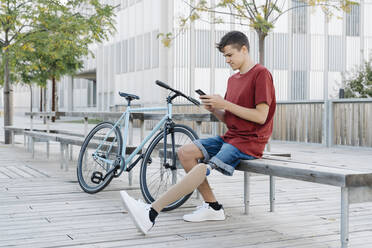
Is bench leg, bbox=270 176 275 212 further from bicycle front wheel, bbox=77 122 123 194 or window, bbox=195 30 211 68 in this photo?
window, bbox=195 30 211 68

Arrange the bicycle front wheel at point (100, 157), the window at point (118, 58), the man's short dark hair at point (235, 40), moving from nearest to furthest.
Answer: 1. the man's short dark hair at point (235, 40)
2. the bicycle front wheel at point (100, 157)
3. the window at point (118, 58)

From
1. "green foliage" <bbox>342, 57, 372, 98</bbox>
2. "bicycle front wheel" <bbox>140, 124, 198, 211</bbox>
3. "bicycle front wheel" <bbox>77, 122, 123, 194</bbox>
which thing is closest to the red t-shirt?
"bicycle front wheel" <bbox>140, 124, 198, 211</bbox>

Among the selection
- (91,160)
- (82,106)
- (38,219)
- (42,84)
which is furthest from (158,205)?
(82,106)

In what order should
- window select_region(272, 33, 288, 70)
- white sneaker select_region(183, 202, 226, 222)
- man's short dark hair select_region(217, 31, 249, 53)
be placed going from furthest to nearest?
window select_region(272, 33, 288, 70) < white sneaker select_region(183, 202, 226, 222) < man's short dark hair select_region(217, 31, 249, 53)

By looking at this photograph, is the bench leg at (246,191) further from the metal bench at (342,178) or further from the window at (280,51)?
the window at (280,51)

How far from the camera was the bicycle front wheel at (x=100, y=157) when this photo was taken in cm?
591

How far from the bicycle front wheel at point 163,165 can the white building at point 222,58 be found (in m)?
23.5

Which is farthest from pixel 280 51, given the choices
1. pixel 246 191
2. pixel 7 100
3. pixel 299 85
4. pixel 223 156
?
pixel 223 156

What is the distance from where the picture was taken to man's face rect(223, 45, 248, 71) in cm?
445

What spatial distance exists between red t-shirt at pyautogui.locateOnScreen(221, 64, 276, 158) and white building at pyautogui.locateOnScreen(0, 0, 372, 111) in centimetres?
2420

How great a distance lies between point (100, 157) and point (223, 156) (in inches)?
85.8

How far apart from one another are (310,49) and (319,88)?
2.29 m

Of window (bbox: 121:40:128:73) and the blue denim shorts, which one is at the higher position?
window (bbox: 121:40:128:73)

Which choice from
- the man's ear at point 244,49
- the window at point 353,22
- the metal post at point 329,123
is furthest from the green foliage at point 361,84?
the man's ear at point 244,49
